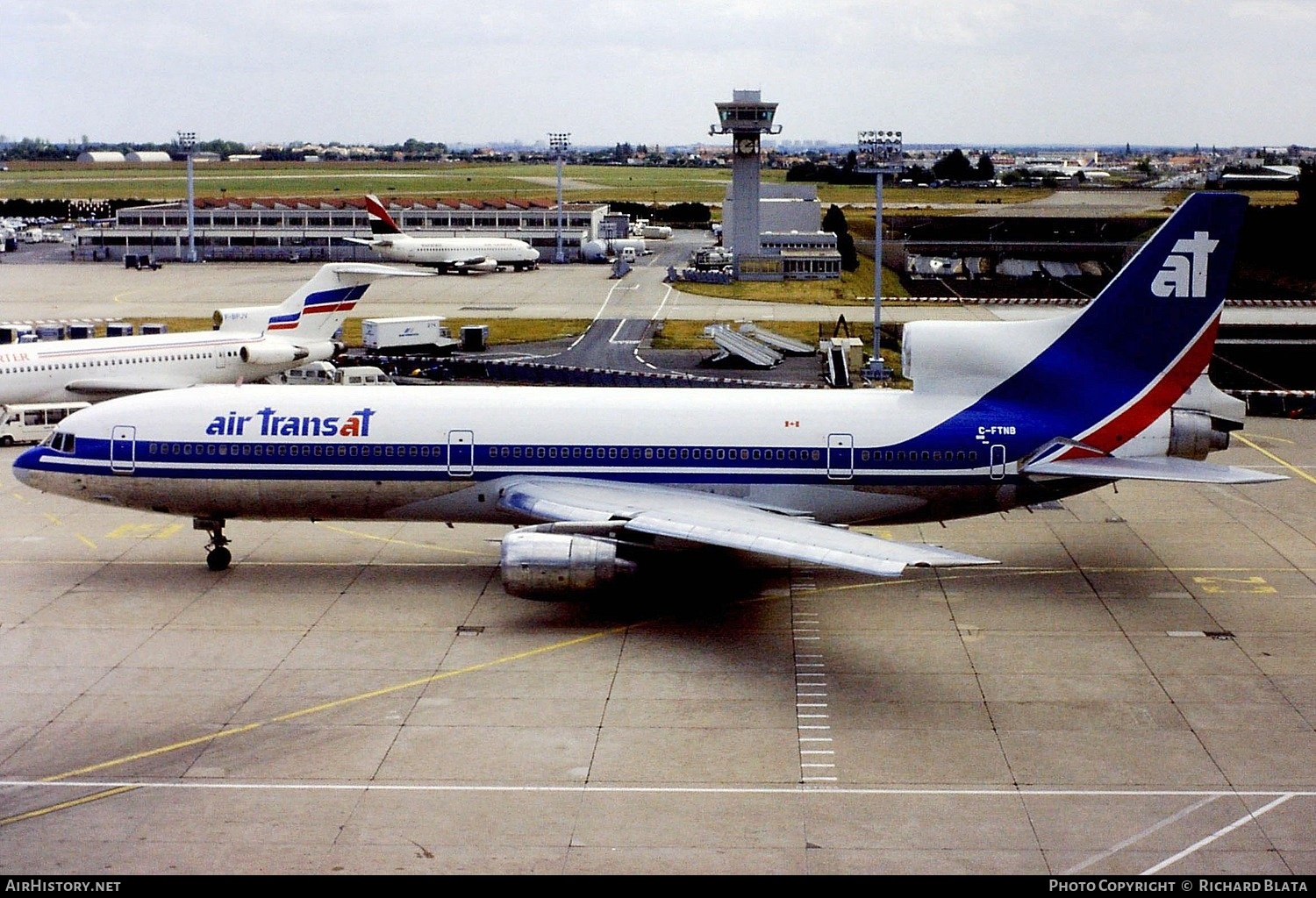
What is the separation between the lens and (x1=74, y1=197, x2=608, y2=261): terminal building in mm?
Result: 154750

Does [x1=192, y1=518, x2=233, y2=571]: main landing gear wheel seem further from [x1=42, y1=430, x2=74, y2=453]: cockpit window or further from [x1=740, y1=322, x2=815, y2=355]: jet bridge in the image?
[x1=740, y1=322, x2=815, y2=355]: jet bridge

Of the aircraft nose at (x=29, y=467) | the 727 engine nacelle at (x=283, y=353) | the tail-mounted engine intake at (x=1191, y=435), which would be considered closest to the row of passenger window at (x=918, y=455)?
the tail-mounted engine intake at (x=1191, y=435)

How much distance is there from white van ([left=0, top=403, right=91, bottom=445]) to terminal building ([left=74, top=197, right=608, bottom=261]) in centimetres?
8818

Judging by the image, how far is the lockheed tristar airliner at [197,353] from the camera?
57.8 meters

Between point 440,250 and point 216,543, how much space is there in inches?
4231

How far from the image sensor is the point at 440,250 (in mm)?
142750

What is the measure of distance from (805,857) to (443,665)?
1187cm

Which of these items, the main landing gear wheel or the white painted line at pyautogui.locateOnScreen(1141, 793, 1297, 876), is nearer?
the white painted line at pyautogui.locateOnScreen(1141, 793, 1297, 876)

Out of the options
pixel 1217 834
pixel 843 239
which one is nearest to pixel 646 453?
pixel 1217 834

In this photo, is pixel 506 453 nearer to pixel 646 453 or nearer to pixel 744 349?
pixel 646 453

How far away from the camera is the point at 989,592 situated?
36250mm

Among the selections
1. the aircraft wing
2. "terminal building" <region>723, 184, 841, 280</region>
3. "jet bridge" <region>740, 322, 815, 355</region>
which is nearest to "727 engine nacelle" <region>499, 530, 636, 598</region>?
the aircraft wing

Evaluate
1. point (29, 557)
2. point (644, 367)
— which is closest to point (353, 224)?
point (644, 367)

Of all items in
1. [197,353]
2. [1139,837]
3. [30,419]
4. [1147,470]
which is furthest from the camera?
[197,353]
